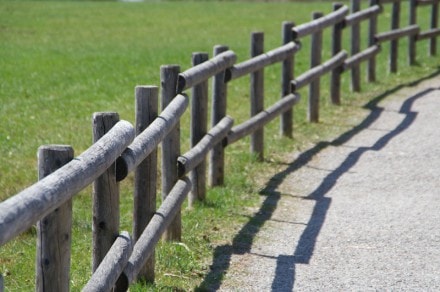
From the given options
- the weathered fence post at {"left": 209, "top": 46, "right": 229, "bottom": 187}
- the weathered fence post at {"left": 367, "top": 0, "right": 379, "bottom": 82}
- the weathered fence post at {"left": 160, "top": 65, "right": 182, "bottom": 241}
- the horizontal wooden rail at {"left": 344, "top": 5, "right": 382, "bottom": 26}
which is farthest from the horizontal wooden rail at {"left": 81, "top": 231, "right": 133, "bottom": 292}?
the weathered fence post at {"left": 367, "top": 0, "right": 379, "bottom": 82}

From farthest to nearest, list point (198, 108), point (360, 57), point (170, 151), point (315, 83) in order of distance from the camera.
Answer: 1. point (360, 57)
2. point (315, 83)
3. point (198, 108)
4. point (170, 151)

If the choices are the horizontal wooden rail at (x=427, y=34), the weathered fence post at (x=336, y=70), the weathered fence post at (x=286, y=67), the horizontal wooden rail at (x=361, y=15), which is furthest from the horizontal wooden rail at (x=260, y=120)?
the horizontal wooden rail at (x=427, y=34)

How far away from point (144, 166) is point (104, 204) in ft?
4.31

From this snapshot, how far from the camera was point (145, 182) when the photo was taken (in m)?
6.82

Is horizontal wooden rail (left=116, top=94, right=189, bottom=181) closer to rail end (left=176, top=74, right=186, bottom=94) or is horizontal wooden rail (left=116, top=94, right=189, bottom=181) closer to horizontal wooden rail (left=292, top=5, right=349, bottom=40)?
rail end (left=176, top=74, right=186, bottom=94)

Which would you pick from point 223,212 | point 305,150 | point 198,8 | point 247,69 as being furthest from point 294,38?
point 198,8

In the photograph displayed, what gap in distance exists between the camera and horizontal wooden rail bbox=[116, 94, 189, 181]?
5.58 metres

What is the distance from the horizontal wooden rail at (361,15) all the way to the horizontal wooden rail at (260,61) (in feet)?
8.73

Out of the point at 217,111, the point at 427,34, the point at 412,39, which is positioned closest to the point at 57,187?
the point at 217,111

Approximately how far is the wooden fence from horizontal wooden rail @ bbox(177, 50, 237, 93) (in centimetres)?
1

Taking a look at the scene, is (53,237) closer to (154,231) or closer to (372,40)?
(154,231)

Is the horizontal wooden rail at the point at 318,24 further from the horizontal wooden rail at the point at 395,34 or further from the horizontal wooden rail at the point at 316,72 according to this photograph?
the horizontal wooden rail at the point at 395,34

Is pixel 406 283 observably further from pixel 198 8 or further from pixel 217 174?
pixel 198 8

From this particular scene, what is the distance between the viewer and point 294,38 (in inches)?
480
